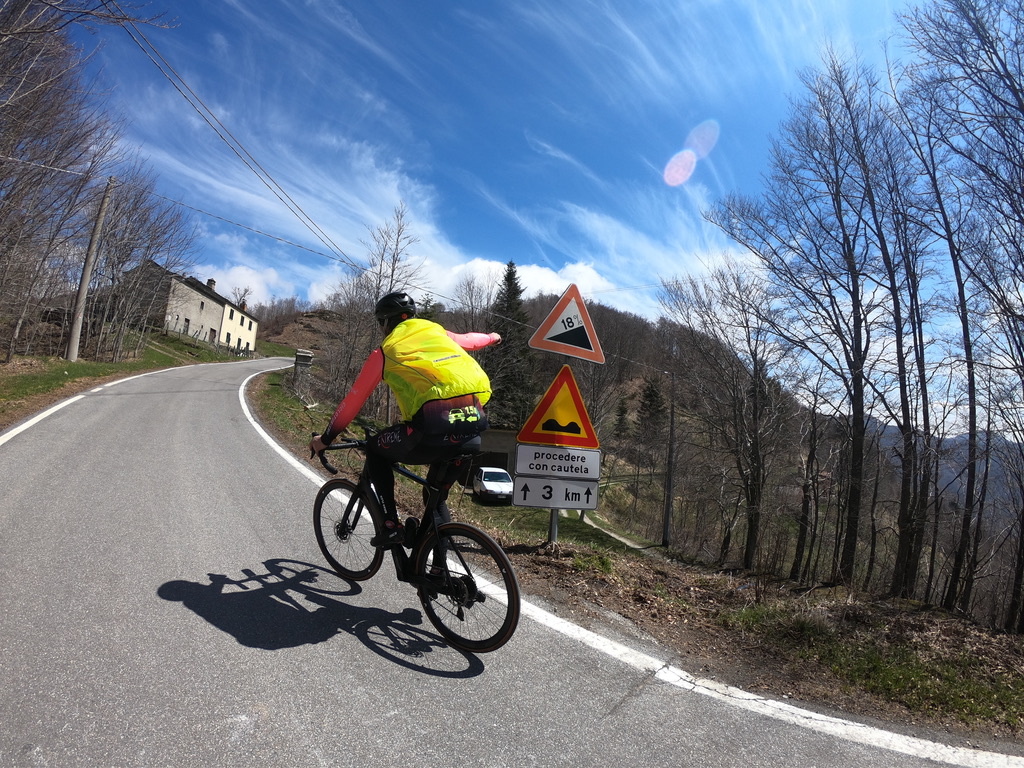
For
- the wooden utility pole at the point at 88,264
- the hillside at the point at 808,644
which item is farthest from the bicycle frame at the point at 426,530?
the wooden utility pole at the point at 88,264

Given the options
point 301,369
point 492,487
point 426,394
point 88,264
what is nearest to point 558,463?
point 426,394

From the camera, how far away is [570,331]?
4910 millimetres

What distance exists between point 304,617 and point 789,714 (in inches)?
99.2

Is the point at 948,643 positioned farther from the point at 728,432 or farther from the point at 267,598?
the point at 728,432

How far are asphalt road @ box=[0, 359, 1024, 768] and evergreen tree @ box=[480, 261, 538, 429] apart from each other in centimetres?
2988

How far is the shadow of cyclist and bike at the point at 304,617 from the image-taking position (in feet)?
8.90

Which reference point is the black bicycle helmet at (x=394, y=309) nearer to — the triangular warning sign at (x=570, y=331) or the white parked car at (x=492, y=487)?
the triangular warning sign at (x=570, y=331)

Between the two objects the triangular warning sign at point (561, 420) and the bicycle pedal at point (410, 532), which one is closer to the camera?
the bicycle pedal at point (410, 532)

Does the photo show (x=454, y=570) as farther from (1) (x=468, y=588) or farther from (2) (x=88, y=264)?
(2) (x=88, y=264)

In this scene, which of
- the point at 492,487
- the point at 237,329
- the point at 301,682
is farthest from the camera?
the point at 237,329

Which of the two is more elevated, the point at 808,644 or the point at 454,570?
the point at 454,570

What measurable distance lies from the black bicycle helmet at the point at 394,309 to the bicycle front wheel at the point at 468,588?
4.13 ft

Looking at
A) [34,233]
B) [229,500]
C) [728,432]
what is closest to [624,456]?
[728,432]

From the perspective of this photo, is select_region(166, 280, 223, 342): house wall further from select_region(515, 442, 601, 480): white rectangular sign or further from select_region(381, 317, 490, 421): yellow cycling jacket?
select_region(381, 317, 490, 421): yellow cycling jacket
